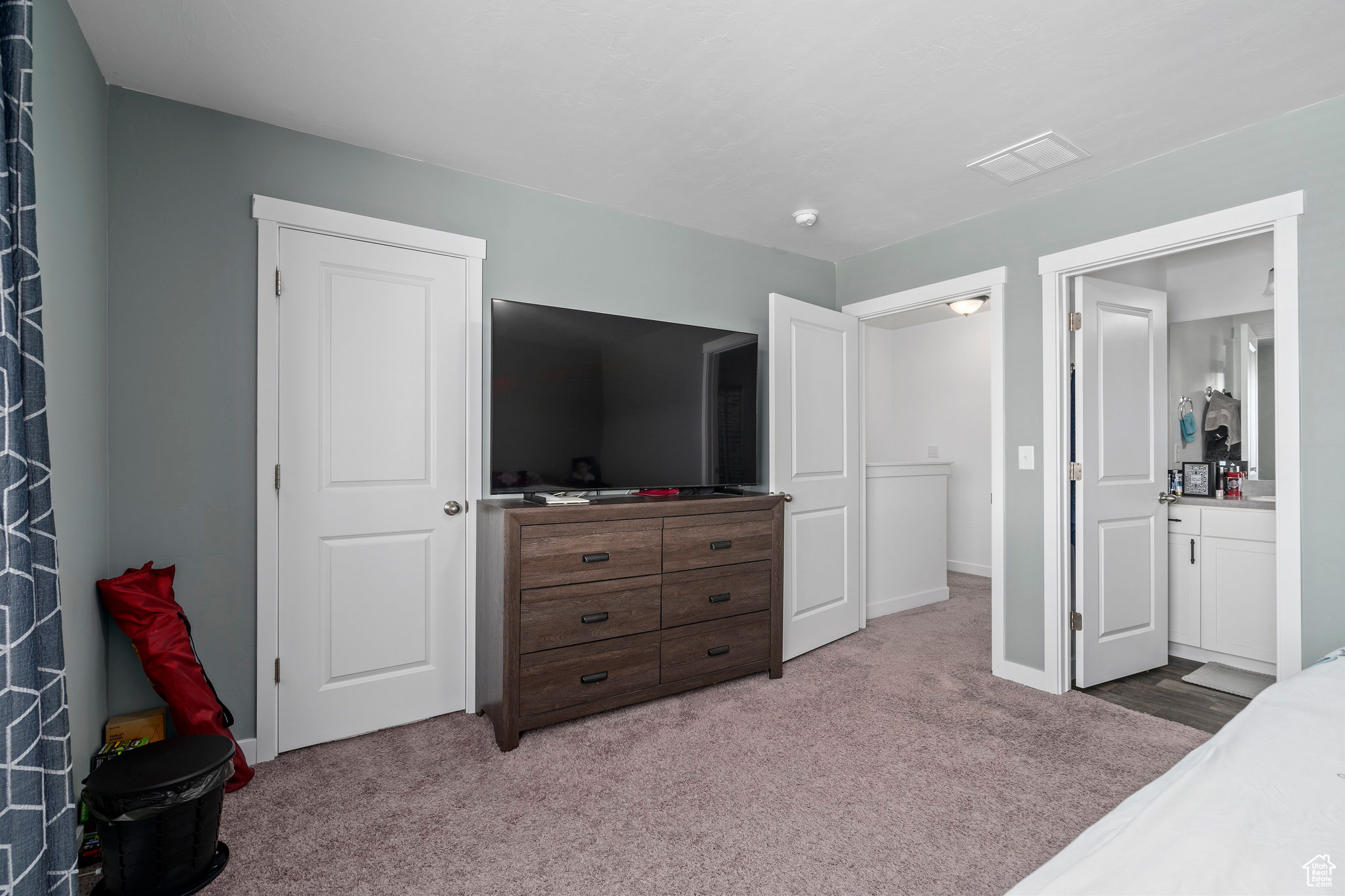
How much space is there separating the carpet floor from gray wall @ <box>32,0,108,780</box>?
0.69m

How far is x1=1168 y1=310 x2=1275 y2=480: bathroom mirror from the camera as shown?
11.3 ft

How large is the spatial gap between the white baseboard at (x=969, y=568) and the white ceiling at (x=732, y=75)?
373cm

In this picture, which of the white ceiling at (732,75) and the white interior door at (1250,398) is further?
the white interior door at (1250,398)

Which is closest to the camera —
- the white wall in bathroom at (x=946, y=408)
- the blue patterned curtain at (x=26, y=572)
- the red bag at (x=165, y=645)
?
the blue patterned curtain at (x=26, y=572)

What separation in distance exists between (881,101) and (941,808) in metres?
2.39

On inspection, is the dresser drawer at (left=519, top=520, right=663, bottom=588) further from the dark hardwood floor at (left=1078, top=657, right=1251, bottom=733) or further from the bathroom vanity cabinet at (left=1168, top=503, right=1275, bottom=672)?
the bathroom vanity cabinet at (left=1168, top=503, right=1275, bottom=672)

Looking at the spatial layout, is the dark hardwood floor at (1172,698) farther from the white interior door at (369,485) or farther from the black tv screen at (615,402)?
the white interior door at (369,485)

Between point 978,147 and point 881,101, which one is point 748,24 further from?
point 978,147

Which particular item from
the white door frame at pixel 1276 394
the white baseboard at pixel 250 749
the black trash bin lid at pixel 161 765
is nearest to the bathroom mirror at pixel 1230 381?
the white door frame at pixel 1276 394

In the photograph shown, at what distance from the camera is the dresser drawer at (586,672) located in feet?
7.89

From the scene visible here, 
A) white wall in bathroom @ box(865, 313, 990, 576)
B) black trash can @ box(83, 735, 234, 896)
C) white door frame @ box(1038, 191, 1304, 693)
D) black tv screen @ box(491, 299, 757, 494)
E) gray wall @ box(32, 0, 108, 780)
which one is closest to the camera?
black trash can @ box(83, 735, 234, 896)

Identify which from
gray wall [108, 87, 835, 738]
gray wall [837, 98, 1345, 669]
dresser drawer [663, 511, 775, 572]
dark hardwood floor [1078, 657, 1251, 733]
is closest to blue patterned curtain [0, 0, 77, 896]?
gray wall [108, 87, 835, 738]

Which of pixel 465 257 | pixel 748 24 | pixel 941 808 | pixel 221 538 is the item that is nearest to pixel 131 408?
pixel 221 538

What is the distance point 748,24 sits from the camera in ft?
5.87
